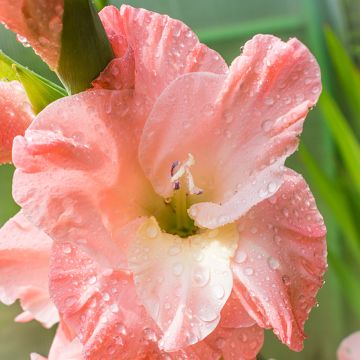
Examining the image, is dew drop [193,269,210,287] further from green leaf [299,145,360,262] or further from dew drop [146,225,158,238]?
green leaf [299,145,360,262]

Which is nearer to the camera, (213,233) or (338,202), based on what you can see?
(213,233)

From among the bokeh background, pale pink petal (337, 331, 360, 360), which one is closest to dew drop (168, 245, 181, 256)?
pale pink petal (337, 331, 360, 360)

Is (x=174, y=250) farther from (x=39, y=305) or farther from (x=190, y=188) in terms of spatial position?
(x=39, y=305)

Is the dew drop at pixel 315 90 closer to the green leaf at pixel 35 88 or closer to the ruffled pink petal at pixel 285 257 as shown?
the ruffled pink petal at pixel 285 257

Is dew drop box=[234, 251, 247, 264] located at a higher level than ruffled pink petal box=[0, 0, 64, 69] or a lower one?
lower

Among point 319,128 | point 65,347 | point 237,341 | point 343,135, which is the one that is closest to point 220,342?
point 237,341


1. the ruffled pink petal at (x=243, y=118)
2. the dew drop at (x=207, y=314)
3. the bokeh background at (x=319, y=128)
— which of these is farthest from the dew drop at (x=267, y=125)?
the bokeh background at (x=319, y=128)
